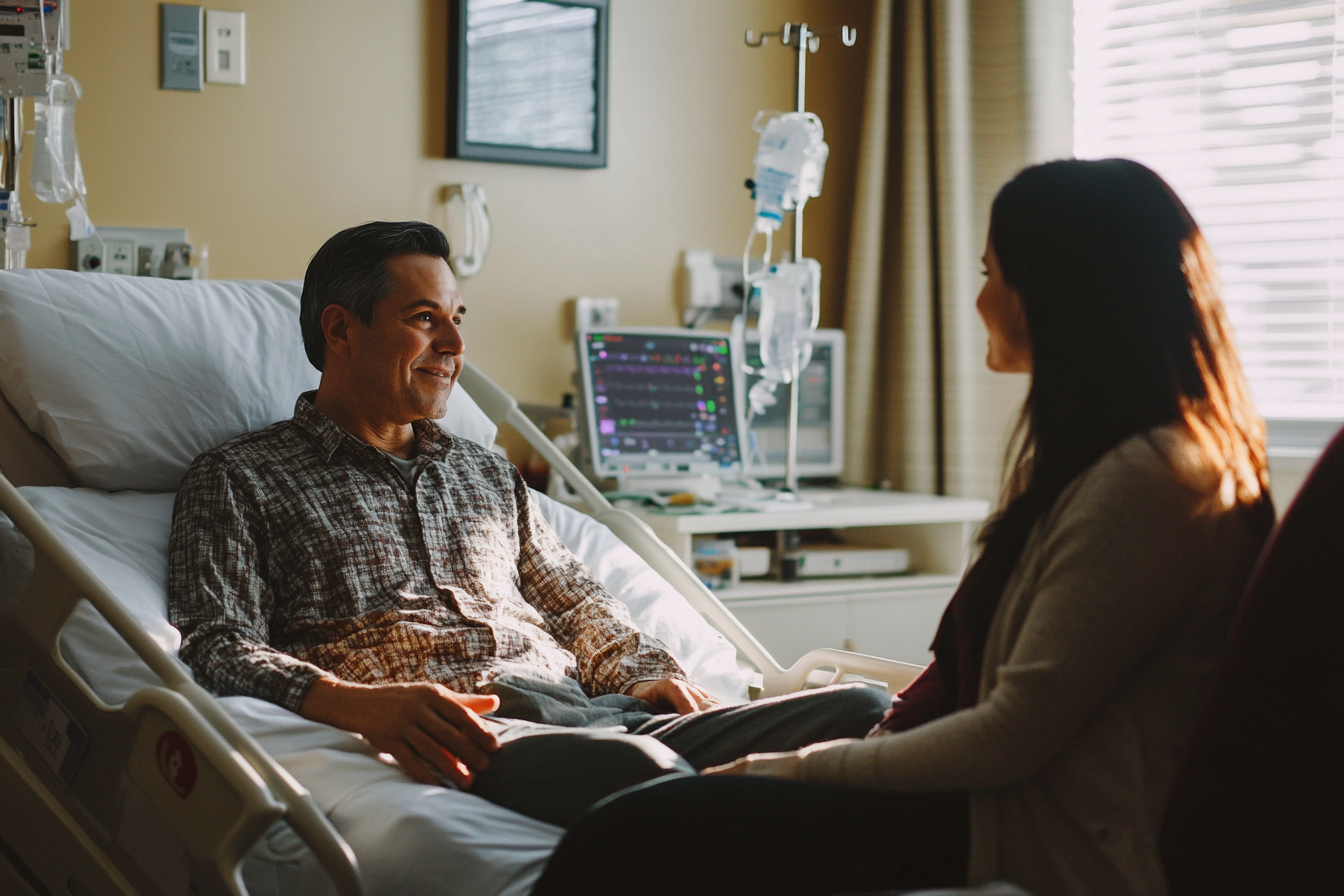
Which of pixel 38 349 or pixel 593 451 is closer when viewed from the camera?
pixel 38 349

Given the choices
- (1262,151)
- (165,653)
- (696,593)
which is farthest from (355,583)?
(1262,151)

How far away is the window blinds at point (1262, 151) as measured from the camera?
264 centimetres

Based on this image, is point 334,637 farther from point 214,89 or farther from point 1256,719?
point 214,89

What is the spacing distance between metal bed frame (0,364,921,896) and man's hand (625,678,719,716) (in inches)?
10.3

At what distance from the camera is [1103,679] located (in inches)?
36.5

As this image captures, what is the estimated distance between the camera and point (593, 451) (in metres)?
2.55

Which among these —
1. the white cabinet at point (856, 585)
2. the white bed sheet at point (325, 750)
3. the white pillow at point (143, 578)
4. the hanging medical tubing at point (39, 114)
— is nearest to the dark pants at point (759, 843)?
the white bed sheet at point (325, 750)

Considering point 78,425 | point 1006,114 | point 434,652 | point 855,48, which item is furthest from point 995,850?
point 855,48

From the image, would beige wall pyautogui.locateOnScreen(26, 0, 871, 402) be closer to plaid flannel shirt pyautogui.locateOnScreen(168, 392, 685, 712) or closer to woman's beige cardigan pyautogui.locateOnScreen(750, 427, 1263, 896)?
plaid flannel shirt pyautogui.locateOnScreen(168, 392, 685, 712)

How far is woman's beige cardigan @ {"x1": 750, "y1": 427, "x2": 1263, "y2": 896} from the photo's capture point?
3.02 ft

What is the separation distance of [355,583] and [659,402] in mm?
1179

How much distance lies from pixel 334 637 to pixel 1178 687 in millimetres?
979

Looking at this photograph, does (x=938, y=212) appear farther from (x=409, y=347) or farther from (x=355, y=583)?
(x=355, y=583)

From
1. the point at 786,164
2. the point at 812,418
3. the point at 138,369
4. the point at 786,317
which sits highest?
the point at 786,164
